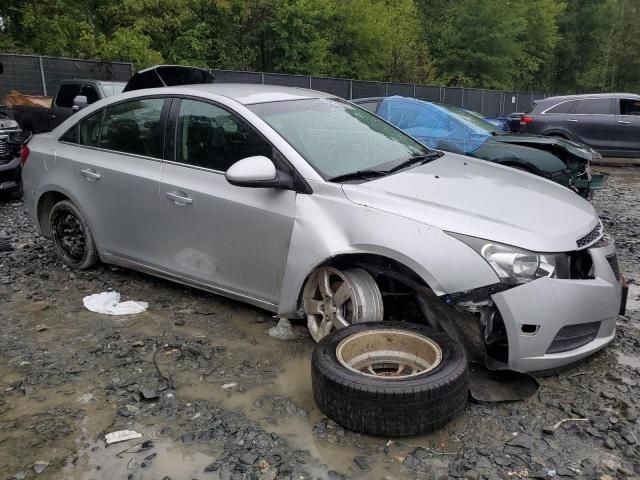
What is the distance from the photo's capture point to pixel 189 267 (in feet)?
13.2

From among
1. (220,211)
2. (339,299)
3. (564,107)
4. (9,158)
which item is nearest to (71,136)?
(220,211)

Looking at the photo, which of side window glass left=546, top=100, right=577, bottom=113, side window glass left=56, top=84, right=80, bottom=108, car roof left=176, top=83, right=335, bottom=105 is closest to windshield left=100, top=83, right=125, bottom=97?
side window glass left=56, top=84, right=80, bottom=108

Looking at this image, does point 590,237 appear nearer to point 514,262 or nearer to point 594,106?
point 514,262

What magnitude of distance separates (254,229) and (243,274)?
34 centimetres

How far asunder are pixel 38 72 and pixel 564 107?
13.5 m

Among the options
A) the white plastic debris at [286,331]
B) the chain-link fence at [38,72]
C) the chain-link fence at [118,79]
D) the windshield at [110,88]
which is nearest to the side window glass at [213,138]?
the white plastic debris at [286,331]

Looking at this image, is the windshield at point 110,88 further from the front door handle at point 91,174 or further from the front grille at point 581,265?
the front grille at point 581,265

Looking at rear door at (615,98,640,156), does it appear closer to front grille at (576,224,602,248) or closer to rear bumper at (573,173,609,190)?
rear bumper at (573,173,609,190)

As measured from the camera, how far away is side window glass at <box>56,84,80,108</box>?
36.3ft

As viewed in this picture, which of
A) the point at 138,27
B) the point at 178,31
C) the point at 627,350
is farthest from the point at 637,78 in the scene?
the point at 627,350

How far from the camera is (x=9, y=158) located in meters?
8.02

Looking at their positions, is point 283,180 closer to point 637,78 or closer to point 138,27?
point 138,27

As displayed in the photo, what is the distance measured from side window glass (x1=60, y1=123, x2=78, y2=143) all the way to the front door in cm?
125

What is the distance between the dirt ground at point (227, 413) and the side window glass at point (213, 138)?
3.87 feet
